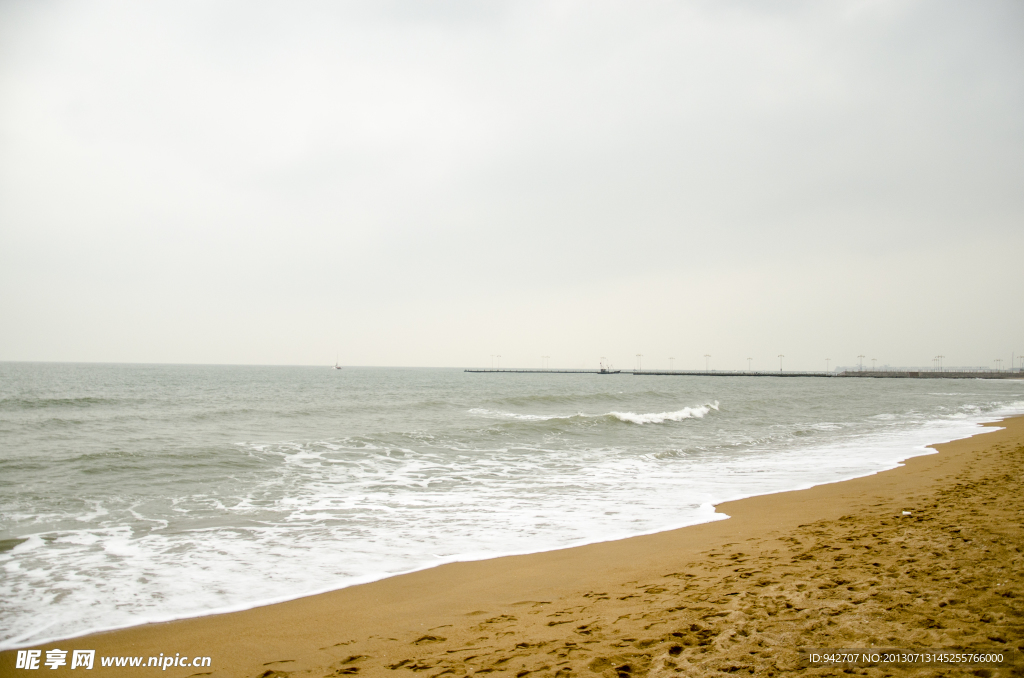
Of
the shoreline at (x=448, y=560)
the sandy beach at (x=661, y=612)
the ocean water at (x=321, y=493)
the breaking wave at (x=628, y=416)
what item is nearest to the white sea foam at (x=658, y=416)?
the breaking wave at (x=628, y=416)

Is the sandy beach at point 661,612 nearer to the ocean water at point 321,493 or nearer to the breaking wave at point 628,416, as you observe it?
the ocean water at point 321,493

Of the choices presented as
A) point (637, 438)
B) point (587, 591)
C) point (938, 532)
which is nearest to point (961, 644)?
point (587, 591)

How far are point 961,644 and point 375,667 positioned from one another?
14.3 feet

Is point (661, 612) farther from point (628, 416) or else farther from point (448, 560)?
point (628, 416)

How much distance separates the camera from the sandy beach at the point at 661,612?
3.99 metres

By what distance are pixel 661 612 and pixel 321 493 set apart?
893 cm

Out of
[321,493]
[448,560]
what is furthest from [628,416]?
[448,560]

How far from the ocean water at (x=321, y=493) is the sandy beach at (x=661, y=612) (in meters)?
0.68

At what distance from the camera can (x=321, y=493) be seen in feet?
38.7

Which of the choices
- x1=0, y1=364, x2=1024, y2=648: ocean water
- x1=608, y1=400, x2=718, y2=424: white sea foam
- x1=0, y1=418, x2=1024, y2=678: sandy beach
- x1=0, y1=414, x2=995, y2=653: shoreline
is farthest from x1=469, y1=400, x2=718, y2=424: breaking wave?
x1=0, y1=418, x2=1024, y2=678: sandy beach

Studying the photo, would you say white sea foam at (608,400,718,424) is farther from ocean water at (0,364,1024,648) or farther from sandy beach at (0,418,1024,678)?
sandy beach at (0,418,1024,678)

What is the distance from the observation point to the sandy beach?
3.99m

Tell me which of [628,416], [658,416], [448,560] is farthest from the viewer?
[658,416]

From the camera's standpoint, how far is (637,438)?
69.5 feet
